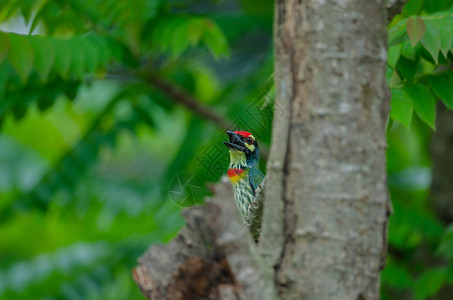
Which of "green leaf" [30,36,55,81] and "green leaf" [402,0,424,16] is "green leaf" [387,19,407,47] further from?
"green leaf" [30,36,55,81]

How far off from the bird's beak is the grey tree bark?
135 mm

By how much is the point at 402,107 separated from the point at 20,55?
64.9 inches

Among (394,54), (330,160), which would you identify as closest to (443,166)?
(394,54)

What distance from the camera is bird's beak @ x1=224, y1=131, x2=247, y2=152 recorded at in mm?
1123

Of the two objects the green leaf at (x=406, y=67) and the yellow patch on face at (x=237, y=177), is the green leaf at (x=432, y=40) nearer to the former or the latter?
the green leaf at (x=406, y=67)

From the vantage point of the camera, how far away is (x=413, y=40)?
1606mm

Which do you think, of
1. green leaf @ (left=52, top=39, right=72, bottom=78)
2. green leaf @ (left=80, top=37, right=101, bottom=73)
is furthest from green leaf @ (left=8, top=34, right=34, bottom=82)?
green leaf @ (left=80, top=37, right=101, bottom=73)

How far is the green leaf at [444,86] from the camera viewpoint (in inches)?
70.4

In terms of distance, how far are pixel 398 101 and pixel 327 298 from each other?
2.48 feet

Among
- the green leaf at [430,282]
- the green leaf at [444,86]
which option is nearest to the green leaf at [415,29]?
the green leaf at [444,86]

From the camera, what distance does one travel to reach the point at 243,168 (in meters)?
1.17

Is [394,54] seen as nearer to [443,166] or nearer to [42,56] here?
[42,56]

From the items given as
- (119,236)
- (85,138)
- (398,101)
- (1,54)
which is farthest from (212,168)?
(119,236)

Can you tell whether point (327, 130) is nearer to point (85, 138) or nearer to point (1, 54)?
point (1, 54)
